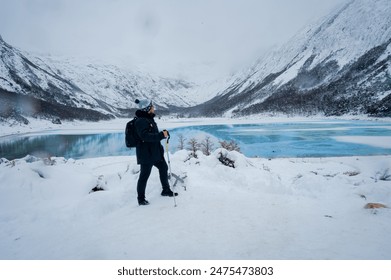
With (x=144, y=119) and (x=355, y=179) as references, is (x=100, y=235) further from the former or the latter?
(x=355, y=179)

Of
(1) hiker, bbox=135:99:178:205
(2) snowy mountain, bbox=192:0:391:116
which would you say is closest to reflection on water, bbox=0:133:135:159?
(1) hiker, bbox=135:99:178:205

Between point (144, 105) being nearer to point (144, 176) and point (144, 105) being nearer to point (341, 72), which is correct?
point (144, 176)

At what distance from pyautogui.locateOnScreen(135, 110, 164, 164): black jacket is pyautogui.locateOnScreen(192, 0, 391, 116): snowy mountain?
A: 63.8 m

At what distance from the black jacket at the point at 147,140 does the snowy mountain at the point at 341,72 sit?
63.8 metres

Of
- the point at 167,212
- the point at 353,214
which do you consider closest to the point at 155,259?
the point at 167,212

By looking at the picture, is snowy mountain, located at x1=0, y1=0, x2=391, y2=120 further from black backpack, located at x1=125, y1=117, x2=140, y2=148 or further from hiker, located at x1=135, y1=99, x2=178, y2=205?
Result: black backpack, located at x1=125, y1=117, x2=140, y2=148

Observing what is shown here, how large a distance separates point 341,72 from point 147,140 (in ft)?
394

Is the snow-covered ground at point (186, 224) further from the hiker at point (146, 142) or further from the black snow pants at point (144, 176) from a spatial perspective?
the hiker at point (146, 142)

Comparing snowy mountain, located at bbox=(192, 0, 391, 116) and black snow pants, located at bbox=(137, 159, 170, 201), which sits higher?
snowy mountain, located at bbox=(192, 0, 391, 116)

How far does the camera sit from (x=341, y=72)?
10631cm

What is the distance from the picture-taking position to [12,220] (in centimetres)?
436

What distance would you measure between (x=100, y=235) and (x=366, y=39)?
443 ft

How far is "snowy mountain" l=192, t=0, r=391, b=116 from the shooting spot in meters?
75.5

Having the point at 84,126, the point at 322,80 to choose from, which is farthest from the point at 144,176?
the point at 322,80
